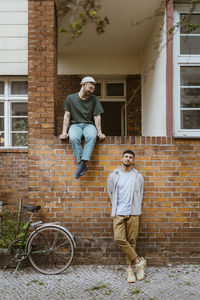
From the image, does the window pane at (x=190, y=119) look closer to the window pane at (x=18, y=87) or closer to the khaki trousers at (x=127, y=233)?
the khaki trousers at (x=127, y=233)

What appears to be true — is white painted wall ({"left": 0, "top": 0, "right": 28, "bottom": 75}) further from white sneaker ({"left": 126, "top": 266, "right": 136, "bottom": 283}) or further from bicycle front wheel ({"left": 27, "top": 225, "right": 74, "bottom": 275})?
white sneaker ({"left": 126, "top": 266, "right": 136, "bottom": 283})

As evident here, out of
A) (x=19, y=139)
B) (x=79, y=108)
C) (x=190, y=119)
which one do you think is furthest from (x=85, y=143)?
(x=19, y=139)

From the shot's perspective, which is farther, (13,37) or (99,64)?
(99,64)

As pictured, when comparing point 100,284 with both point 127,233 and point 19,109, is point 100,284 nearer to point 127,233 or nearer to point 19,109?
point 127,233

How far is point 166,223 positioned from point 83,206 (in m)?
1.41

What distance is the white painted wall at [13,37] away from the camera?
748cm

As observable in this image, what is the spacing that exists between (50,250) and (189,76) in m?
3.74

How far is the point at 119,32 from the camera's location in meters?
6.86

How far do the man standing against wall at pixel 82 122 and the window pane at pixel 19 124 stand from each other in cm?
276

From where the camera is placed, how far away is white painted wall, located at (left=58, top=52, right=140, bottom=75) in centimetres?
816

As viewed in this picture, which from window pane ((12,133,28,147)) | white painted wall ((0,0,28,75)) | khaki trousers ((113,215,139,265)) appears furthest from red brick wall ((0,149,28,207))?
khaki trousers ((113,215,139,265))

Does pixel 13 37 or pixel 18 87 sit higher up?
pixel 13 37

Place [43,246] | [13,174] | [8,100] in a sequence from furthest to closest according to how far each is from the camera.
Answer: [8,100] → [13,174] → [43,246]

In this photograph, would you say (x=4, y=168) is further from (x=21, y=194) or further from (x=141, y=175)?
(x=141, y=175)
